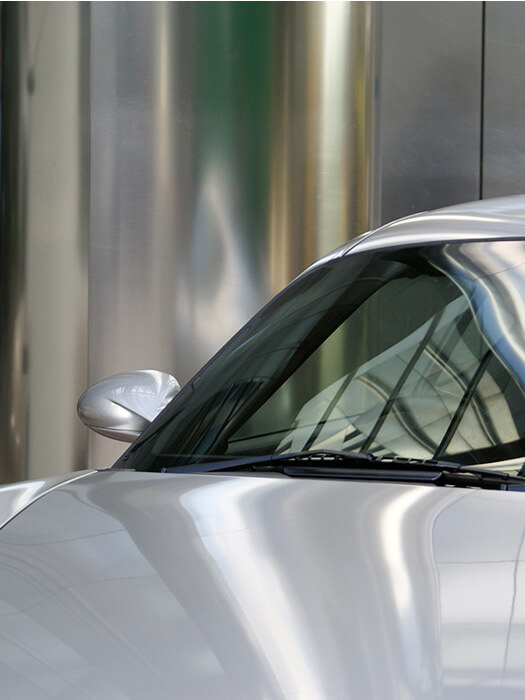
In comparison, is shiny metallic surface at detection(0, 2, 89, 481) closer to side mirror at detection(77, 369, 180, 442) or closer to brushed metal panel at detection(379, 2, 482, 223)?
side mirror at detection(77, 369, 180, 442)

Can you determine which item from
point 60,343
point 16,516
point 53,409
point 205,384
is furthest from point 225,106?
point 16,516

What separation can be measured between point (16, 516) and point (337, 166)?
10.7 feet

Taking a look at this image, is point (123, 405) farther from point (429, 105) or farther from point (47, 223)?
point (429, 105)

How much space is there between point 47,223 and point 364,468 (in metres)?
3.24

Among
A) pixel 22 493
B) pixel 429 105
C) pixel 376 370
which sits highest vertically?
pixel 429 105

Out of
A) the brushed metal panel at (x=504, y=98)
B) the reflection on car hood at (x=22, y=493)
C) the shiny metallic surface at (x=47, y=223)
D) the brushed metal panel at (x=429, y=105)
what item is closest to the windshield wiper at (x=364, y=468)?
the reflection on car hood at (x=22, y=493)

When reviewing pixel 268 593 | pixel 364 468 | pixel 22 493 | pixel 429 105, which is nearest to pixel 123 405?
pixel 22 493

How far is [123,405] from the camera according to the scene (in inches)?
70.8

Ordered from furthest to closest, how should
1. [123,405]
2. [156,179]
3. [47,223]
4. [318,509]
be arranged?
[47,223] < [156,179] < [123,405] < [318,509]

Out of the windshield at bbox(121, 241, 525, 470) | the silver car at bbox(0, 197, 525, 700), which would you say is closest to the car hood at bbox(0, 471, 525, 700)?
the silver car at bbox(0, 197, 525, 700)

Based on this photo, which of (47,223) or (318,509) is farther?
(47,223)

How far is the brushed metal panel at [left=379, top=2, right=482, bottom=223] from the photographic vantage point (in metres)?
6.46

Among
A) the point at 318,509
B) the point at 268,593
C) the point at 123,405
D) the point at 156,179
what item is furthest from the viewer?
the point at 156,179

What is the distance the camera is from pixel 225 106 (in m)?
4.12
